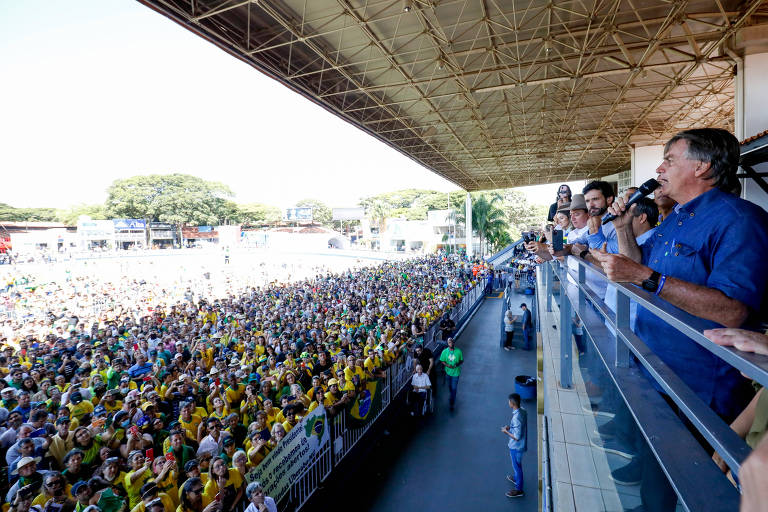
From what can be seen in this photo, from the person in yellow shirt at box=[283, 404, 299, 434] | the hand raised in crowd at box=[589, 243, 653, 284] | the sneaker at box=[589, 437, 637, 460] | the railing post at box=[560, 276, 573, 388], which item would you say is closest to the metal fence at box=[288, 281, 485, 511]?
the person in yellow shirt at box=[283, 404, 299, 434]

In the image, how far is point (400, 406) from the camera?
27.8 feet

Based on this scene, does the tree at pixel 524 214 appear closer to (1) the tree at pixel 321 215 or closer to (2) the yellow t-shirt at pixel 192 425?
(1) the tree at pixel 321 215

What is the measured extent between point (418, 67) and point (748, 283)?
41.8 ft

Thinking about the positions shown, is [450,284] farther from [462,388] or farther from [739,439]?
[739,439]

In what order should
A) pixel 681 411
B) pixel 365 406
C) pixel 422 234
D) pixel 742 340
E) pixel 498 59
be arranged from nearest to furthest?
pixel 742 340 → pixel 681 411 → pixel 365 406 → pixel 498 59 → pixel 422 234

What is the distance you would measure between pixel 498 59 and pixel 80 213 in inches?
2917

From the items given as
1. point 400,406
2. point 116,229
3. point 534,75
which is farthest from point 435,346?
point 116,229

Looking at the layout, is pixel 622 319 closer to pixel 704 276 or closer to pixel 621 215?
pixel 704 276

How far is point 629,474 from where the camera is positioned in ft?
5.33

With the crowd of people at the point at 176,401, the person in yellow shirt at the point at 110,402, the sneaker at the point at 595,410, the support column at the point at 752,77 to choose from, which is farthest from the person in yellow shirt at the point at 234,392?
the support column at the point at 752,77

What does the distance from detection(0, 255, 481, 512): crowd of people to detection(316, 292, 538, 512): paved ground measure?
966mm

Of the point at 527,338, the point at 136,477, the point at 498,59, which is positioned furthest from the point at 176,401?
the point at 498,59

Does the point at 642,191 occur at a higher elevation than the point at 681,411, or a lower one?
higher

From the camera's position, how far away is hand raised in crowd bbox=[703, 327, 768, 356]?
740 mm
